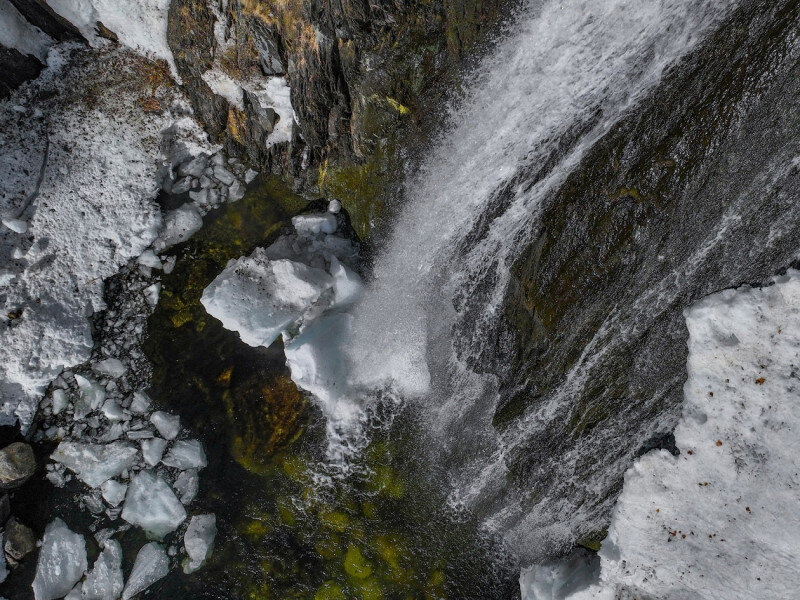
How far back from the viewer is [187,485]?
598 centimetres

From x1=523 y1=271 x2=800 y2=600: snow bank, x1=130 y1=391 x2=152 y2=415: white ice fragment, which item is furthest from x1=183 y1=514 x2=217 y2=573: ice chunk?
x1=523 y1=271 x2=800 y2=600: snow bank

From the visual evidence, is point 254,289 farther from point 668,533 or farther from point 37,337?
point 668,533

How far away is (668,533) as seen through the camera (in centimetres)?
435

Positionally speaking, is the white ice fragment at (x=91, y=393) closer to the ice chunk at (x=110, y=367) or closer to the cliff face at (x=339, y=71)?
the ice chunk at (x=110, y=367)

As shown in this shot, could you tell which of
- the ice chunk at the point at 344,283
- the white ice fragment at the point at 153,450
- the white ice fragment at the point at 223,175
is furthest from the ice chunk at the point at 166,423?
the white ice fragment at the point at 223,175

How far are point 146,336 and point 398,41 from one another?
4.31 meters

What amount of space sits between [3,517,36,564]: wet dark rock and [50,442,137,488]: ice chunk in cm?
80

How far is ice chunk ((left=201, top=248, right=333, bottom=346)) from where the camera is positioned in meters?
5.41

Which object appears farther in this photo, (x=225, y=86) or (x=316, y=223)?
(x=316, y=223)

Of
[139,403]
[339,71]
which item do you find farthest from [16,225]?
[339,71]

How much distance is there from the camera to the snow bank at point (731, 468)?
144 inches

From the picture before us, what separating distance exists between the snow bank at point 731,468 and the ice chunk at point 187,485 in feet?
15.9

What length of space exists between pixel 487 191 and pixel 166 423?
4541 millimetres

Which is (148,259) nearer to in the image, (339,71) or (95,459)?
(95,459)
